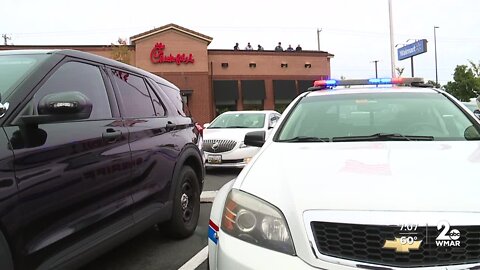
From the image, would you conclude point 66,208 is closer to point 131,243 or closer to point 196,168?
point 131,243

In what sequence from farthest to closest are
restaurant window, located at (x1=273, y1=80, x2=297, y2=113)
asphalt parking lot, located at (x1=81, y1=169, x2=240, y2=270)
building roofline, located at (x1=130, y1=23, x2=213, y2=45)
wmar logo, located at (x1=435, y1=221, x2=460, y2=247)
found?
restaurant window, located at (x1=273, y1=80, x2=297, y2=113) → building roofline, located at (x1=130, y1=23, x2=213, y2=45) → asphalt parking lot, located at (x1=81, y1=169, x2=240, y2=270) → wmar logo, located at (x1=435, y1=221, x2=460, y2=247)

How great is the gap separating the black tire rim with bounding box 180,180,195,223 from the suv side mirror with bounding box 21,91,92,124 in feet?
7.52

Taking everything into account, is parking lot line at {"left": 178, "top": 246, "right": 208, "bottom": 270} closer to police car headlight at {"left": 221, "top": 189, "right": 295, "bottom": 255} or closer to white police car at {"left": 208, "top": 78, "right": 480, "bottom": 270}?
white police car at {"left": 208, "top": 78, "right": 480, "bottom": 270}

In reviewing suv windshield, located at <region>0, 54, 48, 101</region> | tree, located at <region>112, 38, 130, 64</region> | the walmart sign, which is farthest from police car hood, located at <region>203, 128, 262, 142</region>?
the walmart sign

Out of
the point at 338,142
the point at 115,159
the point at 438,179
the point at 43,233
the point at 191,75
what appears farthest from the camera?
the point at 191,75

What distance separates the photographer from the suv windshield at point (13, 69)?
2851 mm

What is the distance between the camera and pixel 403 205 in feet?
7.12

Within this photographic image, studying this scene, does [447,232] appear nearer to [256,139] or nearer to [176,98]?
[256,139]

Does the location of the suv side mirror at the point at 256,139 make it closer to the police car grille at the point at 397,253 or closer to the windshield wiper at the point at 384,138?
the windshield wiper at the point at 384,138

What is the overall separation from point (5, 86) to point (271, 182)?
1.69 m

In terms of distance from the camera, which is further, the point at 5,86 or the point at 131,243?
the point at 131,243

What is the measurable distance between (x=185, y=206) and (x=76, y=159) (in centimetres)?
224

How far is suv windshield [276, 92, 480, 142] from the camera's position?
3465 mm

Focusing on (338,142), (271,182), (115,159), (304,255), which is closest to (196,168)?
(115,159)
